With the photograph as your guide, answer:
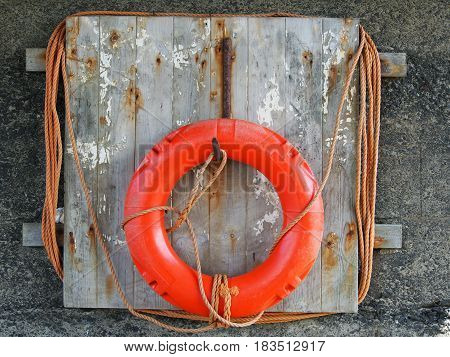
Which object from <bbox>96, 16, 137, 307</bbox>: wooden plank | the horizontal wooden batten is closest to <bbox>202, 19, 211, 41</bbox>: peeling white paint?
<bbox>96, 16, 137, 307</bbox>: wooden plank

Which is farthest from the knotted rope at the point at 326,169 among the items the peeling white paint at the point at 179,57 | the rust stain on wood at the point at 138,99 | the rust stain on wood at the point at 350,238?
the rust stain on wood at the point at 138,99

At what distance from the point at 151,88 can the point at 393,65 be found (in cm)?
89

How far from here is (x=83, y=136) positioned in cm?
195

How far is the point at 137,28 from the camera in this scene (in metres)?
1.95

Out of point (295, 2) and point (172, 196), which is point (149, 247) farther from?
point (295, 2)

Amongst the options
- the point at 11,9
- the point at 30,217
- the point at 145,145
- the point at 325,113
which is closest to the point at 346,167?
the point at 325,113

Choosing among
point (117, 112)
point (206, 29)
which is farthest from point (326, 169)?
point (117, 112)

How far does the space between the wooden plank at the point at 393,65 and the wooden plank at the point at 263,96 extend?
38 centimetres

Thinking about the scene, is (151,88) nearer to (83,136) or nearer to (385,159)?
(83,136)

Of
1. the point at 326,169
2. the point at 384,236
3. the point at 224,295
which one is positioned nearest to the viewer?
the point at 224,295

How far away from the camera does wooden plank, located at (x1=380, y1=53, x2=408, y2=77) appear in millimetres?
2012

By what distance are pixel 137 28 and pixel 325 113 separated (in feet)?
2.42

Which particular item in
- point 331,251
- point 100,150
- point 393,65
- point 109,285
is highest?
point 393,65

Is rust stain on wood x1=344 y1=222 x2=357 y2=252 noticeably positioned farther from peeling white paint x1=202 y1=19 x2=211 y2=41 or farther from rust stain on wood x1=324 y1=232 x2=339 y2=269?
peeling white paint x1=202 y1=19 x2=211 y2=41
